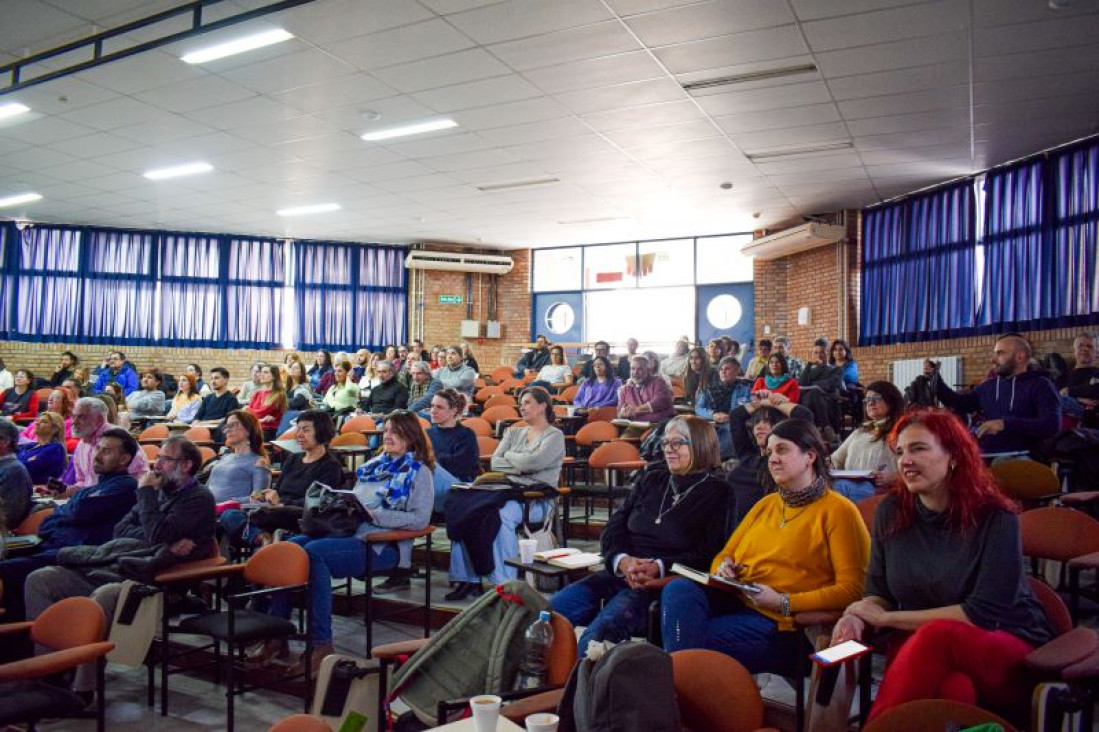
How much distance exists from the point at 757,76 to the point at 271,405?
541 cm

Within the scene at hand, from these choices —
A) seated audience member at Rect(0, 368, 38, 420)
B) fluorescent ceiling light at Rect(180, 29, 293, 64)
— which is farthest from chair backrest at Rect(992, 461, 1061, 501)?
seated audience member at Rect(0, 368, 38, 420)

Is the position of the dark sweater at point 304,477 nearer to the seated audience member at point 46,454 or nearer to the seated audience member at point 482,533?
the seated audience member at point 482,533

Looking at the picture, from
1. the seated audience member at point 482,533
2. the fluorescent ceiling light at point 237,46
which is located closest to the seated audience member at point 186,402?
the fluorescent ceiling light at point 237,46

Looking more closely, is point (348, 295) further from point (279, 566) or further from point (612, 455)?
point (279, 566)

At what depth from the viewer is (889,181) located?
30.8ft

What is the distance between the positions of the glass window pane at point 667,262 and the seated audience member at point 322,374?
5.37m

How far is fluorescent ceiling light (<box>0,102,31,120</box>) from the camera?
7191mm

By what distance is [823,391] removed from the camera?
8016 mm

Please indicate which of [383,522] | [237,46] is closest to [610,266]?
[237,46]

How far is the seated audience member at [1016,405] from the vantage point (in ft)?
15.8

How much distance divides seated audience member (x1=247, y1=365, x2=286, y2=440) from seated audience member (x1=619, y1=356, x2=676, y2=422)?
3.40 meters

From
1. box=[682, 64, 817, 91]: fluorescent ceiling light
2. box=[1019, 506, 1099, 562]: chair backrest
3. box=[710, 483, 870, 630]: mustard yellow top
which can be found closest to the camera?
box=[710, 483, 870, 630]: mustard yellow top

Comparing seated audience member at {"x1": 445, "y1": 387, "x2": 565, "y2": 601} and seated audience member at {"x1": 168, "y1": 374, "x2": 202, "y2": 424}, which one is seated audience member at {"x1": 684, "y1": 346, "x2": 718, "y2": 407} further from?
seated audience member at {"x1": 168, "y1": 374, "x2": 202, "y2": 424}

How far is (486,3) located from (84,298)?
1037cm
